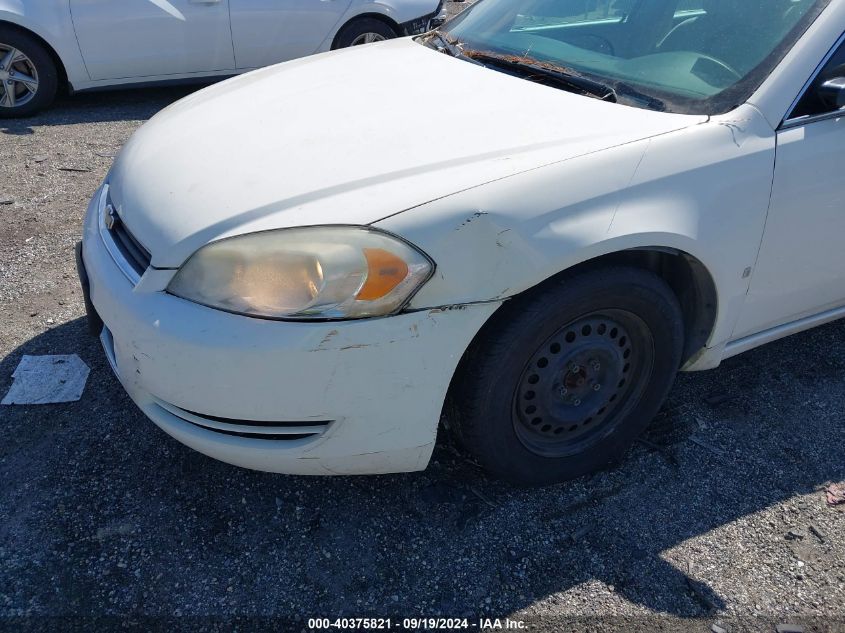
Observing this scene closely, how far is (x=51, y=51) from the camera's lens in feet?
19.1

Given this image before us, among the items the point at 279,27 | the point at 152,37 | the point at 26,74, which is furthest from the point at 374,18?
the point at 26,74

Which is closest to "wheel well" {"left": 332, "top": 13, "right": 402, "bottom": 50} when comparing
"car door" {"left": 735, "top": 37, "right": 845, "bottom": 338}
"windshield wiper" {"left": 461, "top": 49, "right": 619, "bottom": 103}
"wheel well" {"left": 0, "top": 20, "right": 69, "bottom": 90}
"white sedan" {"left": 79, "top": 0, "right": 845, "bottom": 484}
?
"wheel well" {"left": 0, "top": 20, "right": 69, "bottom": 90}

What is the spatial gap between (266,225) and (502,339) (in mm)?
698

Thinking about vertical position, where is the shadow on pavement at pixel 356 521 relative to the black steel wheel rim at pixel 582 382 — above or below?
below

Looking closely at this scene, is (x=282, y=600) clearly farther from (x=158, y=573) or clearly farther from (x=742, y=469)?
(x=742, y=469)

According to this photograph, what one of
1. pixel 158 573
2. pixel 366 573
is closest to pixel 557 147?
pixel 366 573

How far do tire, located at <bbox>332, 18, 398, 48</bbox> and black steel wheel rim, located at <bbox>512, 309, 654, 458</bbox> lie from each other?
5.18m

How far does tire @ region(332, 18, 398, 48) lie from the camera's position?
663 centimetres

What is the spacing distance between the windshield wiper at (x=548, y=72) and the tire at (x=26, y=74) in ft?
14.3

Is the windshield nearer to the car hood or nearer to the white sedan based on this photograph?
the white sedan

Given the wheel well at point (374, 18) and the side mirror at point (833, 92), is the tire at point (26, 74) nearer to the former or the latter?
the wheel well at point (374, 18)

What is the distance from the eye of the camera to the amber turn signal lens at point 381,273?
182cm

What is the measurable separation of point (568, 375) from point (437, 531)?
0.63 meters

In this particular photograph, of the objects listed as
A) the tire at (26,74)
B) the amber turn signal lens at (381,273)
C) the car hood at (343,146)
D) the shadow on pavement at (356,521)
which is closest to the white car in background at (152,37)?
the tire at (26,74)
